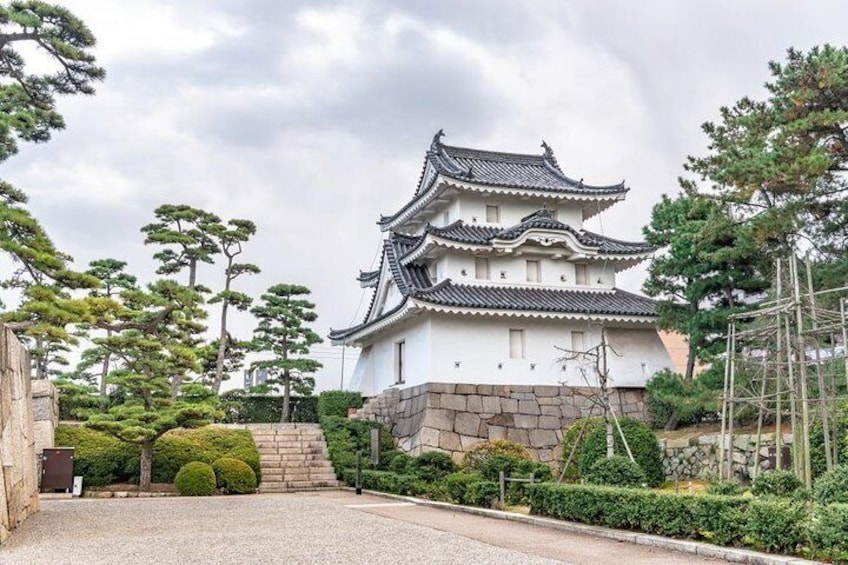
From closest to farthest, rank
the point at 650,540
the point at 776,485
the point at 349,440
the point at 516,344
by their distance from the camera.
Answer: the point at 650,540 → the point at 776,485 → the point at 349,440 → the point at 516,344

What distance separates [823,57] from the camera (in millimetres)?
15781

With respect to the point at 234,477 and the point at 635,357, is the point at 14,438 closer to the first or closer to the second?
the point at 234,477

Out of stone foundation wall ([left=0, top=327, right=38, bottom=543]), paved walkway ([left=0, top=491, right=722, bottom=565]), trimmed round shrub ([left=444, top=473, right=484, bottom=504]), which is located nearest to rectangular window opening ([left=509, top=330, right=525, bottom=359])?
trimmed round shrub ([left=444, top=473, right=484, bottom=504])

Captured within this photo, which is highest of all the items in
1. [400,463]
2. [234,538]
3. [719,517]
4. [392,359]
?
[392,359]

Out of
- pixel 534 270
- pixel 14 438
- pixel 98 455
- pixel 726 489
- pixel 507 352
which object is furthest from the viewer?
pixel 534 270

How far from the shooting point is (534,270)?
80.2ft

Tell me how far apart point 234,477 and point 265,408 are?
1162cm

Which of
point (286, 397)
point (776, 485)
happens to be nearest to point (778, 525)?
point (776, 485)

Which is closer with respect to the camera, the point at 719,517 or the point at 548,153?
the point at 719,517

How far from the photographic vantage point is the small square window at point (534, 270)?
79.8 feet

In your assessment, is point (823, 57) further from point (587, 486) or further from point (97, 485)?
point (97, 485)

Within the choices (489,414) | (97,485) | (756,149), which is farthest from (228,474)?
(756,149)

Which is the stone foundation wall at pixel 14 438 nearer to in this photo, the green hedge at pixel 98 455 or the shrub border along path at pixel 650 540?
the green hedge at pixel 98 455

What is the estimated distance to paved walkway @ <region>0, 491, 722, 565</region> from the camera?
893 cm
